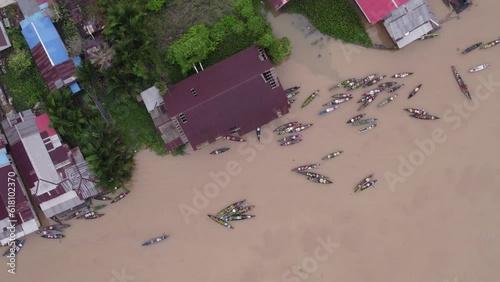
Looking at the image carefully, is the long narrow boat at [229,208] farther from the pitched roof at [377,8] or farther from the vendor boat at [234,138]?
the pitched roof at [377,8]

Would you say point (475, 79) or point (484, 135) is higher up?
point (475, 79)

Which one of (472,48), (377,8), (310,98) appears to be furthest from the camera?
(310,98)

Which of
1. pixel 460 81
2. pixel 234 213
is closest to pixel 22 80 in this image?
pixel 234 213

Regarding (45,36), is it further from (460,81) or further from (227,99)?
(460,81)

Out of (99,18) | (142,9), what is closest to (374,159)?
(142,9)

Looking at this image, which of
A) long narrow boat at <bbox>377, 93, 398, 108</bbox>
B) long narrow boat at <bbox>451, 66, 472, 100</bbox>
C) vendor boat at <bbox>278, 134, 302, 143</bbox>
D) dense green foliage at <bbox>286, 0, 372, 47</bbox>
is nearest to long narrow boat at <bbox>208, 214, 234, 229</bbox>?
vendor boat at <bbox>278, 134, 302, 143</bbox>

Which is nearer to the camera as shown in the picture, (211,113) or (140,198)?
(211,113)

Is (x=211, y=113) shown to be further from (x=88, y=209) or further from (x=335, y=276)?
(x=335, y=276)
